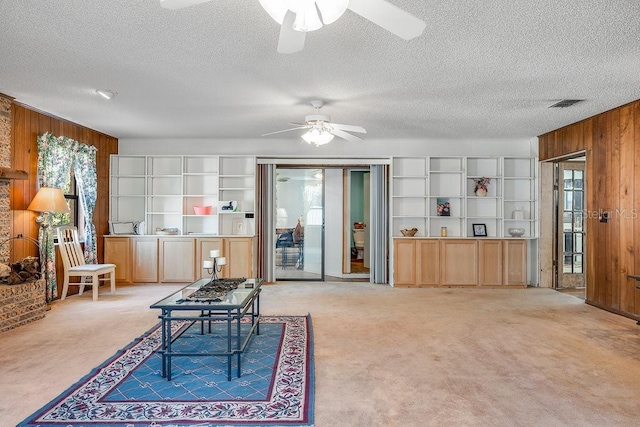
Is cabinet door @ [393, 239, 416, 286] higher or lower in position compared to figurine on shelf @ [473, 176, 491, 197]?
lower

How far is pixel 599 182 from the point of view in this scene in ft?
18.0

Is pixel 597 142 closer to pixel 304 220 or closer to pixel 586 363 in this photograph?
pixel 586 363

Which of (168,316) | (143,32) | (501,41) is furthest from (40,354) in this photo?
(501,41)

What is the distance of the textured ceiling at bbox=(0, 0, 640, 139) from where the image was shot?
9.19 ft

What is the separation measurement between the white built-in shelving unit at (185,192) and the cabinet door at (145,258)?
45 centimetres

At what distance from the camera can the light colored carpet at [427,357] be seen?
8.46 feet

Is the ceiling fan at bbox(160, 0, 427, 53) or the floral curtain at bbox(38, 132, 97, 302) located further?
the floral curtain at bbox(38, 132, 97, 302)

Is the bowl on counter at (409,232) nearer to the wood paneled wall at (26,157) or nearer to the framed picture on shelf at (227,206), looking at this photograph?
the framed picture on shelf at (227,206)

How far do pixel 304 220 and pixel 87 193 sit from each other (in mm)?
3574

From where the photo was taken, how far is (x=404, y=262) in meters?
7.06

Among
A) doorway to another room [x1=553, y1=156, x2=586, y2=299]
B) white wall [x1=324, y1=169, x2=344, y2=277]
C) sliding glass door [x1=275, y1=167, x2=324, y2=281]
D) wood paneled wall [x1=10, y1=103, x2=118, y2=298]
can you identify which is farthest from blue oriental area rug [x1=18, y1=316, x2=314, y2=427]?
doorway to another room [x1=553, y1=156, x2=586, y2=299]

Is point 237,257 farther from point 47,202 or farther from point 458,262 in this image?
point 458,262

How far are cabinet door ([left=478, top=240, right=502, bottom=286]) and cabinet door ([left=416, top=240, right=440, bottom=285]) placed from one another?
2.33ft

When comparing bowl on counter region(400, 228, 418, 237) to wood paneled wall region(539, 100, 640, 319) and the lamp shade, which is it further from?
the lamp shade
